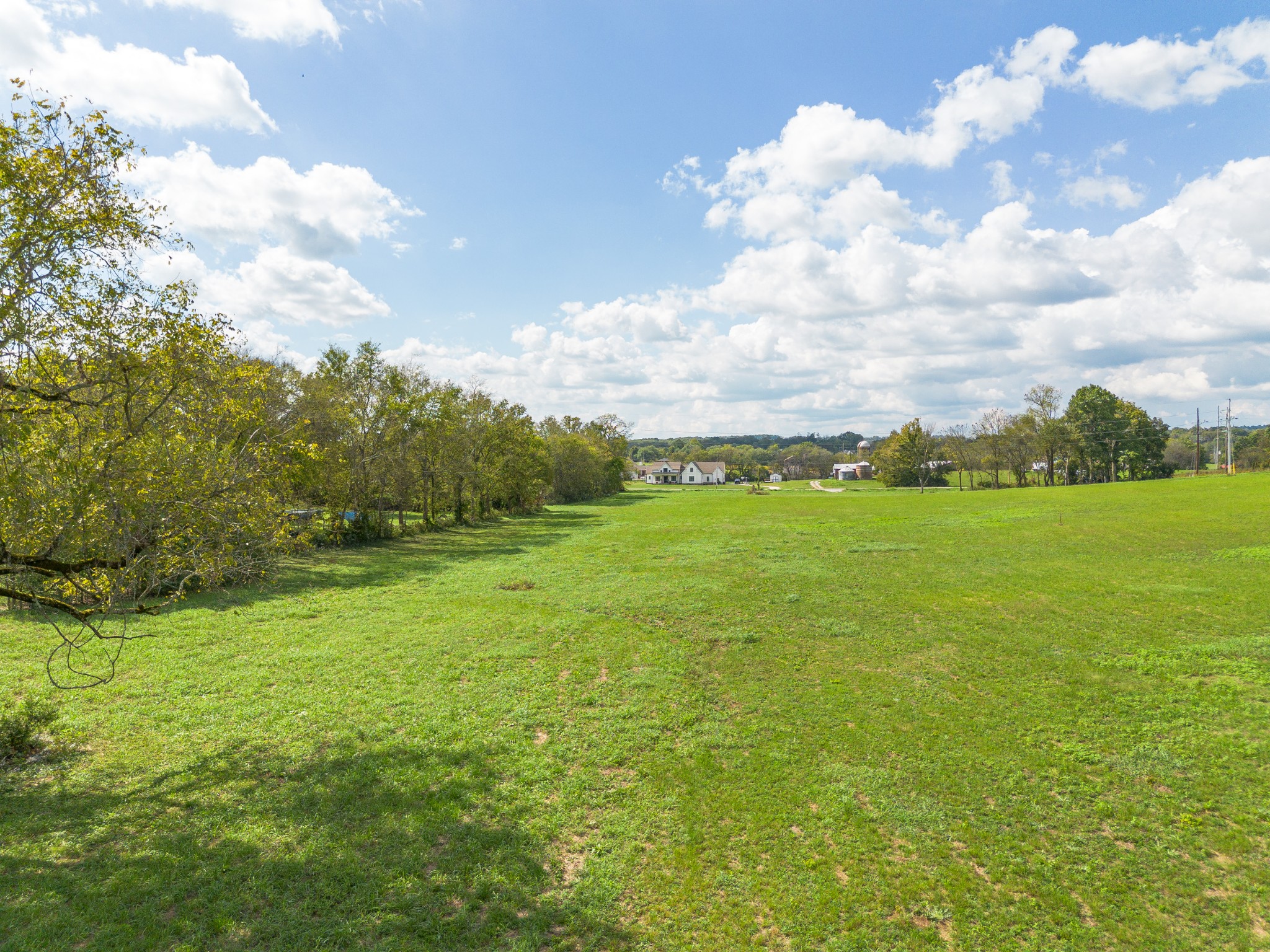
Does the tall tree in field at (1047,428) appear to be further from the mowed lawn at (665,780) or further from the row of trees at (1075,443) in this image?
the mowed lawn at (665,780)

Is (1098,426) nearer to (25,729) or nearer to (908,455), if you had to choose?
(908,455)

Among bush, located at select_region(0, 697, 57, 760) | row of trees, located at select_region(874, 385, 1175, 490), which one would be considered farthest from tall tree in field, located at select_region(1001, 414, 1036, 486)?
bush, located at select_region(0, 697, 57, 760)

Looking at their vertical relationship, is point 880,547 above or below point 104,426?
below

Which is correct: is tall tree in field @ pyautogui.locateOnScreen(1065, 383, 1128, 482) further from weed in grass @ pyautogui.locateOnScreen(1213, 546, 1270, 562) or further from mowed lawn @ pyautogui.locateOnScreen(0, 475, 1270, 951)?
mowed lawn @ pyautogui.locateOnScreen(0, 475, 1270, 951)

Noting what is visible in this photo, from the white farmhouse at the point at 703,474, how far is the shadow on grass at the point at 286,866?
14073 centimetres

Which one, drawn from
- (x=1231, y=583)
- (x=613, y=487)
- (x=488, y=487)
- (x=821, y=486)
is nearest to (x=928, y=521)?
(x=1231, y=583)

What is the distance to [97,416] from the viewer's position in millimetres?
7199

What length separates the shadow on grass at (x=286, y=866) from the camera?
17.7ft

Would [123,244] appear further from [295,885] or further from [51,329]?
[295,885]

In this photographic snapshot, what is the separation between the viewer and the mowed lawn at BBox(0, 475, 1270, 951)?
562 cm

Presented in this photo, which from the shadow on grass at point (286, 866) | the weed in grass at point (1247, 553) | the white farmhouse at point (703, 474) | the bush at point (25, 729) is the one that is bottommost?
the shadow on grass at point (286, 866)

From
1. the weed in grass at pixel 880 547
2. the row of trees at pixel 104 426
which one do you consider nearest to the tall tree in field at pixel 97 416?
the row of trees at pixel 104 426

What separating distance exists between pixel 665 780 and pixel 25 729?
9.97 metres

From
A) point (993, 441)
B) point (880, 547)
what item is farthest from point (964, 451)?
point (880, 547)
